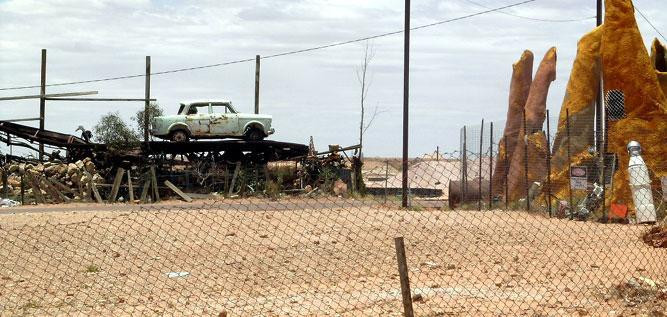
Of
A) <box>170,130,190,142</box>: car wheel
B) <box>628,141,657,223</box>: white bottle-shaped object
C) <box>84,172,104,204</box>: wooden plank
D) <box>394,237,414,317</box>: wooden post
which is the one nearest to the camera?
<box>394,237,414,317</box>: wooden post

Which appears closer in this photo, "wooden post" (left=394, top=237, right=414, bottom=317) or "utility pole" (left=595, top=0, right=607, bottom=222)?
"wooden post" (left=394, top=237, right=414, bottom=317)

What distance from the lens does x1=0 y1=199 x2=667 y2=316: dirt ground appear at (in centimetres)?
1099

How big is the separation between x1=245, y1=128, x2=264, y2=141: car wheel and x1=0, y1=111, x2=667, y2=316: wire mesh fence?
11.6m

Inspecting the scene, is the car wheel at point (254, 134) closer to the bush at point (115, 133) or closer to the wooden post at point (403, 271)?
the bush at point (115, 133)

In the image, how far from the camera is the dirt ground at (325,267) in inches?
433

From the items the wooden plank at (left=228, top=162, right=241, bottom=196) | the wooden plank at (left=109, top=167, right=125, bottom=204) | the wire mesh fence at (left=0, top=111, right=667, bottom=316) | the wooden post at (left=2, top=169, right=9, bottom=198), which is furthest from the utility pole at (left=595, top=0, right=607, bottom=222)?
the wooden post at (left=2, top=169, right=9, bottom=198)

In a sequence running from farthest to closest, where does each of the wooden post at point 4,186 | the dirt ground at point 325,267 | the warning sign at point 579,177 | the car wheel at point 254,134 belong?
the car wheel at point 254,134 < the wooden post at point 4,186 < the warning sign at point 579,177 < the dirt ground at point 325,267

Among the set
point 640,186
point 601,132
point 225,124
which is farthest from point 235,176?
point 640,186

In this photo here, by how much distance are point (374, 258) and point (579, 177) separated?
26.5ft

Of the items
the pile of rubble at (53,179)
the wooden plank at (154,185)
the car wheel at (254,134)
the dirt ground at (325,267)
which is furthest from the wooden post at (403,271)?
the car wheel at (254,134)

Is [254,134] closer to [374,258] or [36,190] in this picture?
[36,190]

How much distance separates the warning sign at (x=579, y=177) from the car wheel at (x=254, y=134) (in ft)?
47.6

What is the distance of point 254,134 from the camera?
33781 mm

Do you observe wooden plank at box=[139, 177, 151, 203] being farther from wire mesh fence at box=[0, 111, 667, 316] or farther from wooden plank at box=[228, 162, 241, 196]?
wire mesh fence at box=[0, 111, 667, 316]
